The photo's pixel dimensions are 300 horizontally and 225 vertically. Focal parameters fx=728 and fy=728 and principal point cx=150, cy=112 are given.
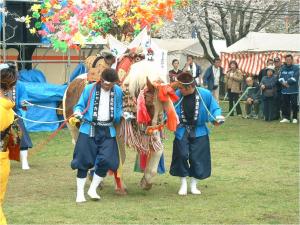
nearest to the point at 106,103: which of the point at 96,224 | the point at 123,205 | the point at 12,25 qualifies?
the point at 123,205

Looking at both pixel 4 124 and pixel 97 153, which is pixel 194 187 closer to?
pixel 97 153

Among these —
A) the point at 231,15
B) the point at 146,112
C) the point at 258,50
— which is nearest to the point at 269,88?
the point at 258,50

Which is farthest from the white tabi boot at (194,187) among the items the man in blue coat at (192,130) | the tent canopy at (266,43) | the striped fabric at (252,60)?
the tent canopy at (266,43)

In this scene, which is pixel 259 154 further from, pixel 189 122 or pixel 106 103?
pixel 106 103

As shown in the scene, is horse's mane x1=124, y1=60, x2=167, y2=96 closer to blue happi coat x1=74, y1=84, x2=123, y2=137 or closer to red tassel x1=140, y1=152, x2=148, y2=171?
blue happi coat x1=74, y1=84, x2=123, y2=137

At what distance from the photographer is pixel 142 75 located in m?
8.41

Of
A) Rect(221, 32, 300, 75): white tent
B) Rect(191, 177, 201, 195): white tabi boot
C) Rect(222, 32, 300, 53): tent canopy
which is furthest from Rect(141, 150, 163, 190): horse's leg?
Rect(222, 32, 300, 53): tent canopy

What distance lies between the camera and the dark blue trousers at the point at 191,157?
8641 millimetres

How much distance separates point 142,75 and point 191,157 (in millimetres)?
1155

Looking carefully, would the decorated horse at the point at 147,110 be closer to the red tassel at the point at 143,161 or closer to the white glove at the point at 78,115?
the red tassel at the point at 143,161

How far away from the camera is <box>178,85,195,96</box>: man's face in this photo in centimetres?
866

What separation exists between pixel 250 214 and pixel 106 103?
6.76 ft

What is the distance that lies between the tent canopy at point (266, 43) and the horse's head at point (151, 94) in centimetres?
1978

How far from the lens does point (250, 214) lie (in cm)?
741
